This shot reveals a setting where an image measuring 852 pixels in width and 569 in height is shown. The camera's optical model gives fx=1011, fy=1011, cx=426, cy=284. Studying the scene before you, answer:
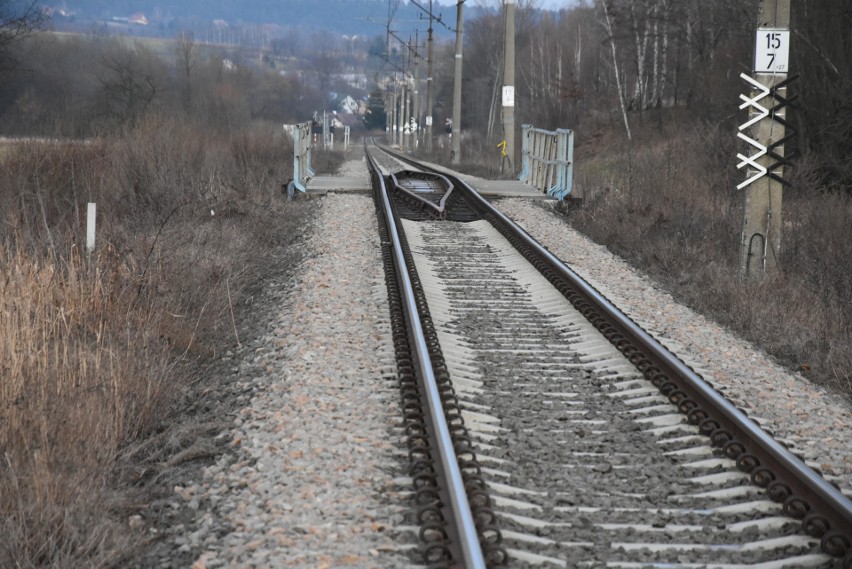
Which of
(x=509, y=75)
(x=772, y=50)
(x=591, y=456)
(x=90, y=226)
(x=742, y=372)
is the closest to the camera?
(x=591, y=456)

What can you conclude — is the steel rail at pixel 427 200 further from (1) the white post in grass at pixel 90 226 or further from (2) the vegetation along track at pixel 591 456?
(1) the white post in grass at pixel 90 226

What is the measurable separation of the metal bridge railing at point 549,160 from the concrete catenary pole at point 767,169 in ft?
22.3

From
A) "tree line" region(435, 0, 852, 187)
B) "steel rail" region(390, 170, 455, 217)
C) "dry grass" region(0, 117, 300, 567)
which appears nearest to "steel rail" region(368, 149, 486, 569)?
"dry grass" region(0, 117, 300, 567)

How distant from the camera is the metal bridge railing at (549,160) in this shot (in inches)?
693

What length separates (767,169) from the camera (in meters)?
10.4

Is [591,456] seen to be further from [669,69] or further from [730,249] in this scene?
[669,69]

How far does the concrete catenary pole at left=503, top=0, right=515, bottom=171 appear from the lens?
24531 mm

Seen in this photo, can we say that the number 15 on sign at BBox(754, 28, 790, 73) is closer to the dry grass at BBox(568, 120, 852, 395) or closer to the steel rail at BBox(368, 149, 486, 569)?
the dry grass at BBox(568, 120, 852, 395)

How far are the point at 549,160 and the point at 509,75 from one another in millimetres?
6310

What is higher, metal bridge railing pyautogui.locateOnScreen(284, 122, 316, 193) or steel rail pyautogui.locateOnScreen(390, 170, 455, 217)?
metal bridge railing pyautogui.locateOnScreen(284, 122, 316, 193)

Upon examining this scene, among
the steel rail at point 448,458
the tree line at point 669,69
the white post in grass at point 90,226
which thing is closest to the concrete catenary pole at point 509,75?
the tree line at point 669,69

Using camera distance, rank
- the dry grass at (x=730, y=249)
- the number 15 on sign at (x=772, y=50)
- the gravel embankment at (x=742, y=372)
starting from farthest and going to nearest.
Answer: the number 15 on sign at (x=772, y=50), the dry grass at (x=730, y=249), the gravel embankment at (x=742, y=372)

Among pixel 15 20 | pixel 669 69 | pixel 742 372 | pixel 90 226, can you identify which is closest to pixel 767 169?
pixel 742 372

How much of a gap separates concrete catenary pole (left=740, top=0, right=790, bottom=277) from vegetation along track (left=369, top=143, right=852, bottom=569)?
8.43 ft
